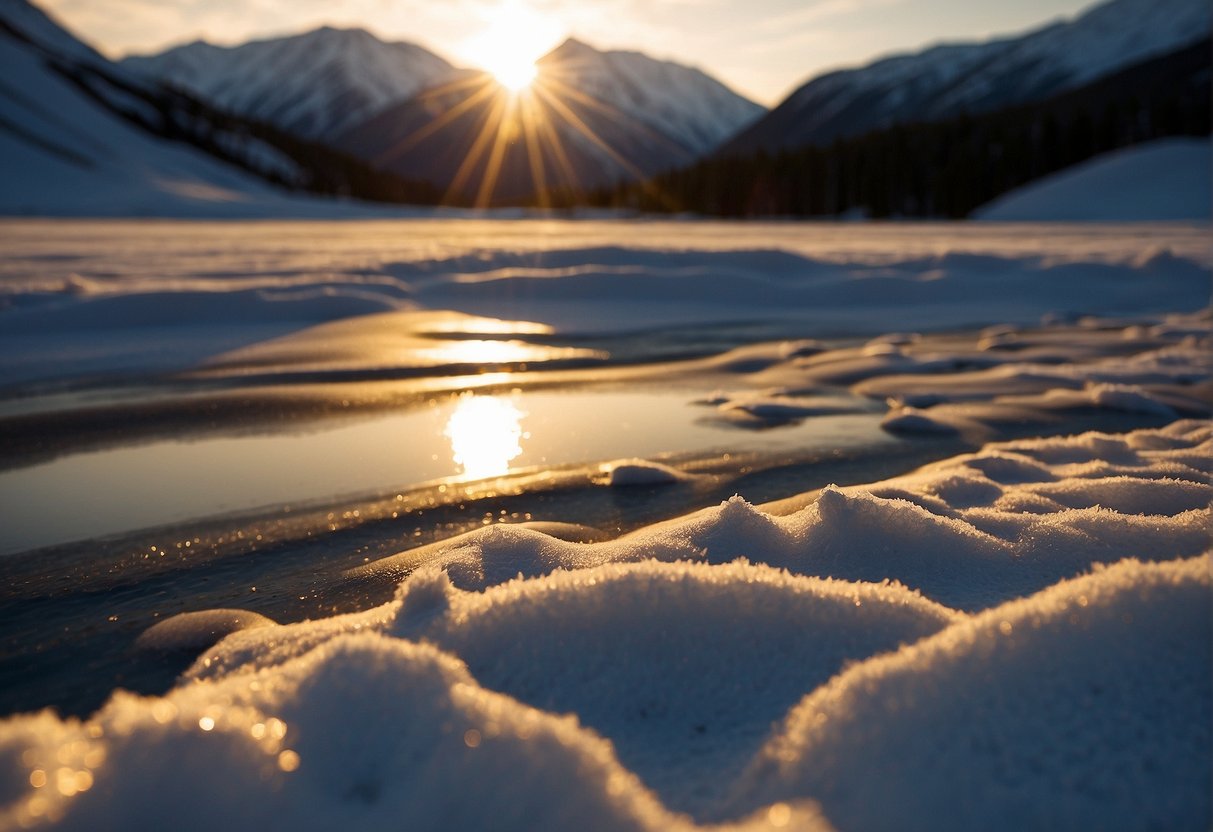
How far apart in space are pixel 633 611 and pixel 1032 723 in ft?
2.33

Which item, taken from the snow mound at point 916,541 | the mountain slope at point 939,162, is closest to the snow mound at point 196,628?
the snow mound at point 916,541

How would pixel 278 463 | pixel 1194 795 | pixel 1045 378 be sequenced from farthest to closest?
pixel 1045 378
pixel 278 463
pixel 1194 795

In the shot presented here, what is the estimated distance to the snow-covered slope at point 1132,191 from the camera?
3000cm

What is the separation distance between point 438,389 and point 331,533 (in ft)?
7.81

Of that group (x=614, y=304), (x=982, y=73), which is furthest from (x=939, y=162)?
(x=982, y=73)

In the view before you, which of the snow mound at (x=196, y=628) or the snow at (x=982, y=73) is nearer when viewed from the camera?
the snow mound at (x=196, y=628)

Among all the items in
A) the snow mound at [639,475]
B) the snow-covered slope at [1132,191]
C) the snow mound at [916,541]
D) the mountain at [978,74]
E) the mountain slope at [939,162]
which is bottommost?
the snow mound at [639,475]

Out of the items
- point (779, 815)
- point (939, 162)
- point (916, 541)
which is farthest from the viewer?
point (939, 162)

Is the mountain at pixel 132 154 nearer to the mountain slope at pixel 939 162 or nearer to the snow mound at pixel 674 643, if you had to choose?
the mountain slope at pixel 939 162

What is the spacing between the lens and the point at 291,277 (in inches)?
366

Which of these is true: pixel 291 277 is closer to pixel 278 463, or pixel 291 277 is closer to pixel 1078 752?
pixel 278 463

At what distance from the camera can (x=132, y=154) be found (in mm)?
54594

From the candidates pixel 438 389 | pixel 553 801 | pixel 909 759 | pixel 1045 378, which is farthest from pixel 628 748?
pixel 1045 378

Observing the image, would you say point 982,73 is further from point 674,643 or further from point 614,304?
point 674,643
